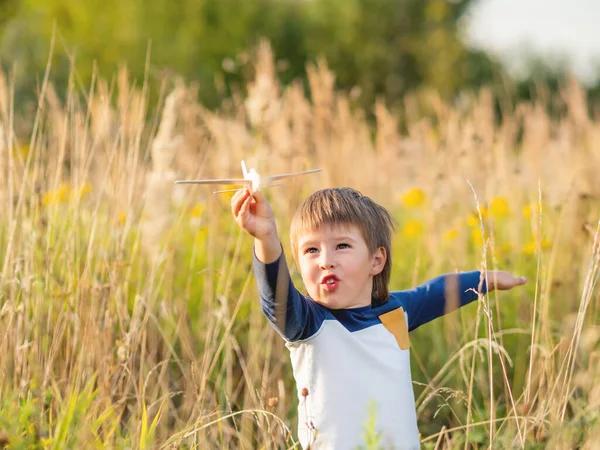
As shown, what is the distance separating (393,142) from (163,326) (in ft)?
7.15

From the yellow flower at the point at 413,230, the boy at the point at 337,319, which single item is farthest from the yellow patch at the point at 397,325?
the yellow flower at the point at 413,230

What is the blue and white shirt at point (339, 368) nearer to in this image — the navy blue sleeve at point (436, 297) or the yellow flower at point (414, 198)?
the navy blue sleeve at point (436, 297)

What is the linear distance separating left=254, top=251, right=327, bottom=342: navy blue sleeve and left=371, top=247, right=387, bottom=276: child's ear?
10.4 inches

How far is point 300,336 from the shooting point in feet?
5.63

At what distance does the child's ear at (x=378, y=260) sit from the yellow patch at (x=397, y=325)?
0.11 meters

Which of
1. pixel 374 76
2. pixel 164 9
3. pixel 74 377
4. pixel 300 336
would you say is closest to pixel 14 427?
pixel 74 377

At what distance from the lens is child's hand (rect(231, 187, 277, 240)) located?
62.8 inches

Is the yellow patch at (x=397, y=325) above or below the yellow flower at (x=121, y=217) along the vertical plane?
below

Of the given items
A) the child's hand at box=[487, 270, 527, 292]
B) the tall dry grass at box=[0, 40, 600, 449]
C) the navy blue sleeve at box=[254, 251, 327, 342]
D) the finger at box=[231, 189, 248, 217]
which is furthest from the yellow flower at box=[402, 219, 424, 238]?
the finger at box=[231, 189, 248, 217]

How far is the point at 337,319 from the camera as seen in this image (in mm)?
1783

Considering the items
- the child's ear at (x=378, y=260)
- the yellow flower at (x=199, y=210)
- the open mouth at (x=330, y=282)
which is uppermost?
the yellow flower at (x=199, y=210)

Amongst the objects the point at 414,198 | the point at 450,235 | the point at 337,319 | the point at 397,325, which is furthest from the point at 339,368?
the point at 414,198

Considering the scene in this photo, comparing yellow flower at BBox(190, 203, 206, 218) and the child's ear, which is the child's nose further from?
yellow flower at BBox(190, 203, 206, 218)

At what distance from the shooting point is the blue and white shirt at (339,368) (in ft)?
5.46
